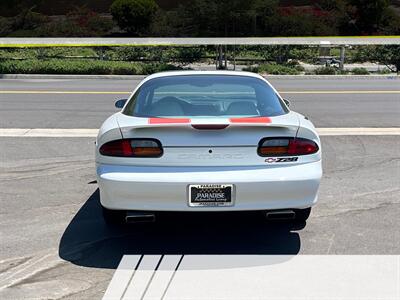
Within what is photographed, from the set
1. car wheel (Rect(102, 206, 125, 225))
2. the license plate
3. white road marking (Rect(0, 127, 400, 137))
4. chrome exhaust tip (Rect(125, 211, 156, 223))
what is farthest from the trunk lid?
white road marking (Rect(0, 127, 400, 137))

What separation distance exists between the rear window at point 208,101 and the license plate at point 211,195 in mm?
816

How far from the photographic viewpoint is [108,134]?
4.79 m

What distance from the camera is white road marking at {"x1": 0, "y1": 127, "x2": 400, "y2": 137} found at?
399 inches

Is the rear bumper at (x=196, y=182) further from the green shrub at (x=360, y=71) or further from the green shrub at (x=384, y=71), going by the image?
the green shrub at (x=384, y=71)

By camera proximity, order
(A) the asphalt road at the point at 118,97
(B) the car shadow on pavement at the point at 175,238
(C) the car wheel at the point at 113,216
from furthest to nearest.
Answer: (A) the asphalt road at the point at 118,97 < (C) the car wheel at the point at 113,216 < (B) the car shadow on pavement at the point at 175,238

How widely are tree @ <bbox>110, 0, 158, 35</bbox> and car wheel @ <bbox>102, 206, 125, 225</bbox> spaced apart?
3802 cm

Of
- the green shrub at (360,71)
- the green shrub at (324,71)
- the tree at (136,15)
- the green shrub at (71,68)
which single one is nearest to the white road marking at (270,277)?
the green shrub at (71,68)

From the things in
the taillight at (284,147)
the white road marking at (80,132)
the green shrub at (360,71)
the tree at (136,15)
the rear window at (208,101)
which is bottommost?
the tree at (136,15)

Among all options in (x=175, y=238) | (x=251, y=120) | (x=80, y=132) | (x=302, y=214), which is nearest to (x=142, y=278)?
(x=175, y=238)

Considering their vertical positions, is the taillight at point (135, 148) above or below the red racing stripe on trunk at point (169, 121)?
below

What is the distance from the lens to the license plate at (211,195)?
14.9 ft

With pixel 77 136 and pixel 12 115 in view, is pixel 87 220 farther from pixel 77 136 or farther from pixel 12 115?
pixel 12 115

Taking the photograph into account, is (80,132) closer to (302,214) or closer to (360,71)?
(302,214)

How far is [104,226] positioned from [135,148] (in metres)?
1.20
